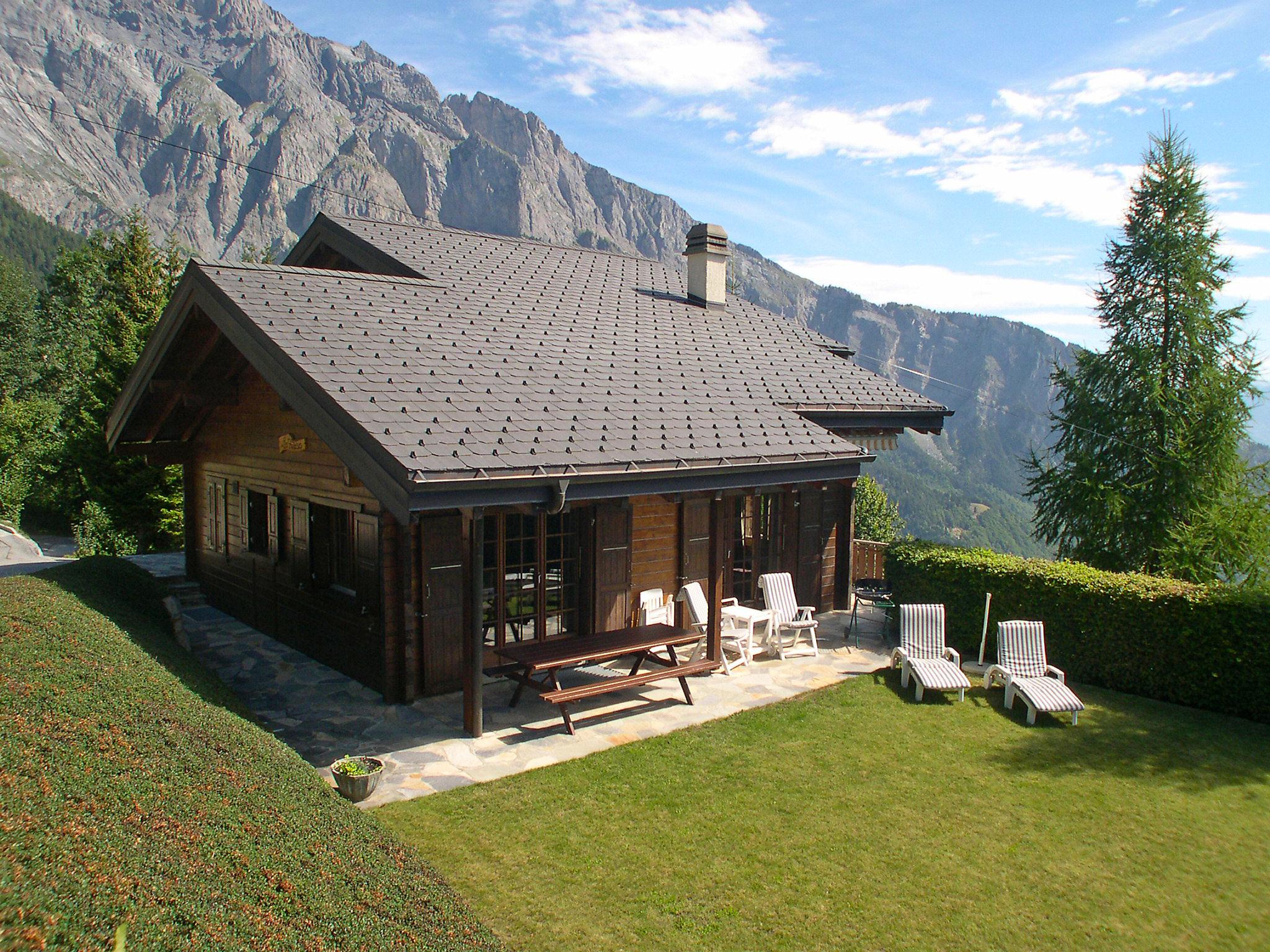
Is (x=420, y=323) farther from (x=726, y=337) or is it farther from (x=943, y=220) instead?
(x=943, y=220)

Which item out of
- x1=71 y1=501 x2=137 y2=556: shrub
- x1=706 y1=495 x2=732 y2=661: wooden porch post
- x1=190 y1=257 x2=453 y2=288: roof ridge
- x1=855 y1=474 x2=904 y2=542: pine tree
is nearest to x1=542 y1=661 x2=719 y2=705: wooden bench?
x1=706 y1=495 x2=732 y2=661: wooden porch post

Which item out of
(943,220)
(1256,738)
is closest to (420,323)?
(1256,738)

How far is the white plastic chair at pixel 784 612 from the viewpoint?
10.2 meters

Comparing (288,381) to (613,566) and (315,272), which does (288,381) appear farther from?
(613,566)

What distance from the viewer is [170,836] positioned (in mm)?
3230

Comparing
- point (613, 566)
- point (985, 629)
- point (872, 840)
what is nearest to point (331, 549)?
point (613, 566)

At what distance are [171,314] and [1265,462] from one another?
735 inches

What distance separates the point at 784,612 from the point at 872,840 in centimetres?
485

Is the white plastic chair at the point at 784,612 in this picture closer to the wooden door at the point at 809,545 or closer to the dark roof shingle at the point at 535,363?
the wooden door at the point at 809,545

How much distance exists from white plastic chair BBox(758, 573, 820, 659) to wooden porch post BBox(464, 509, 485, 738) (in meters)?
4.17

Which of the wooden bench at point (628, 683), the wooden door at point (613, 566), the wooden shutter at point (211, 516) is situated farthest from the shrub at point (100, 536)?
the wooden bench at point (628, 683)

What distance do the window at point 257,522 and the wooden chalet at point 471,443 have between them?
0.04 meters

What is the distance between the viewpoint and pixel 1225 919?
4.82 meters

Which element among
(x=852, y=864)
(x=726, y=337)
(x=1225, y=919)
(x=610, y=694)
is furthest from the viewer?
(x=726, y=337)
